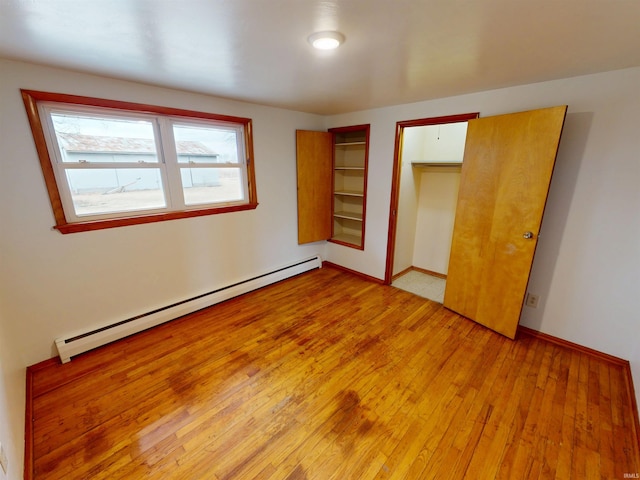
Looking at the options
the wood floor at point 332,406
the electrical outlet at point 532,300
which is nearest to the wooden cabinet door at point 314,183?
the wood floor at point 332,406

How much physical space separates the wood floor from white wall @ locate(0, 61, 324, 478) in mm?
326

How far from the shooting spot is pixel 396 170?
10.3 ft

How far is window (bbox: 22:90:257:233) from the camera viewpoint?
1.95 metres

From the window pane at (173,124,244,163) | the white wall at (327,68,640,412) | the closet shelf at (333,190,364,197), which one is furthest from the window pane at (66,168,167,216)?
the white wall at (327,68,640,412)

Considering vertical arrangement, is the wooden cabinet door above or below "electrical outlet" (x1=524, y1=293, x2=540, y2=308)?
above

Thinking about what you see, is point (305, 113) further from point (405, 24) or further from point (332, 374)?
point (332, 374)

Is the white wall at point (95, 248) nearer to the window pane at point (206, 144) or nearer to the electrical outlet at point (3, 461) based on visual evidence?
the electrical outlet at point (3, 461)

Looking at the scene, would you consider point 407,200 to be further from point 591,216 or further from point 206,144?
point 206,144

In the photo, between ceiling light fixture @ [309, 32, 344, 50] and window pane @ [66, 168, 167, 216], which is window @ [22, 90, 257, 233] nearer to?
window pane @ [66, 168, 167, 216]

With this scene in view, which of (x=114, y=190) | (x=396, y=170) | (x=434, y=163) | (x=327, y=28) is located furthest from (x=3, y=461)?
(x=434, y=163)

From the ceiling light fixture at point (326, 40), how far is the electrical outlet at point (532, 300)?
2639mm

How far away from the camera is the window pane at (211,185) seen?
2684 mm

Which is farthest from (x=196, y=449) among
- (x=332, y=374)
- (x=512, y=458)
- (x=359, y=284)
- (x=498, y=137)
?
(x=498, y=137)

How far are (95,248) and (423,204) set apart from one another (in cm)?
382
